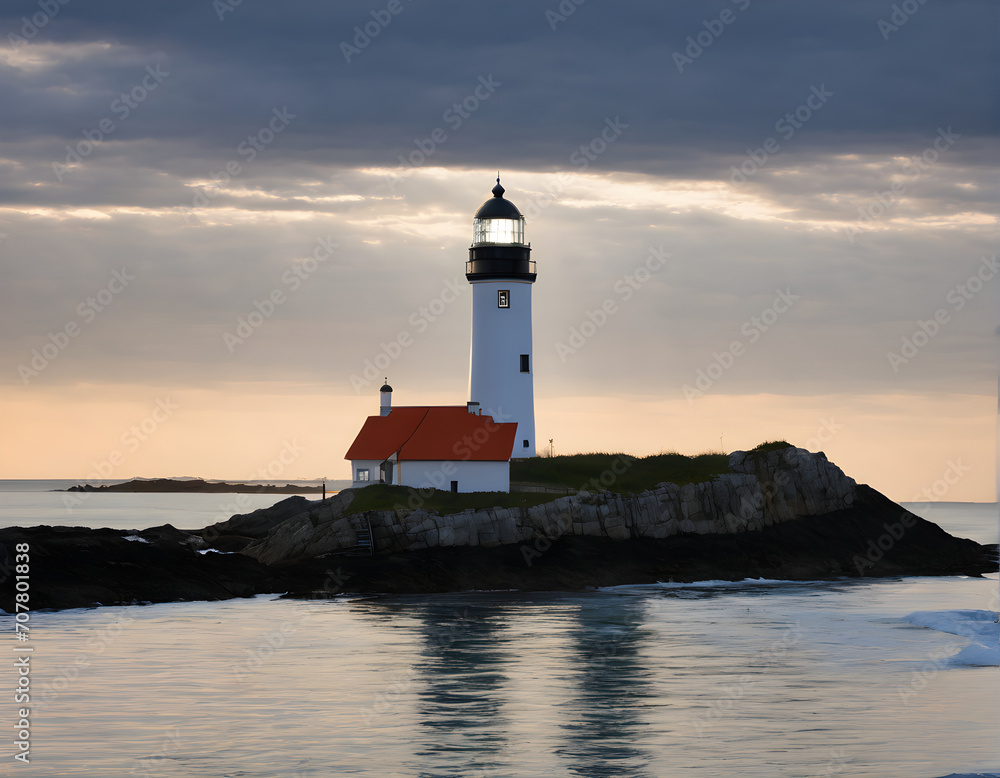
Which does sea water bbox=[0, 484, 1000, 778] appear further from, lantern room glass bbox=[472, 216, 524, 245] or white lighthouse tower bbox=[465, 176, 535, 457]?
lantern room glass bbox=[472, 216, 524, 245]

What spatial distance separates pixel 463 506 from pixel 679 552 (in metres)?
8.77

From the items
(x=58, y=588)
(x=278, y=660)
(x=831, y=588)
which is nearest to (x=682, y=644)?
(x=278, y=660)

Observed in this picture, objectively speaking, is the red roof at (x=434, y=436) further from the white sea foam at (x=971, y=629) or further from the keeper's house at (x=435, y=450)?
the white sea foam at (x=971, y=629)

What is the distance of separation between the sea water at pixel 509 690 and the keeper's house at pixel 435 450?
11.6 metres

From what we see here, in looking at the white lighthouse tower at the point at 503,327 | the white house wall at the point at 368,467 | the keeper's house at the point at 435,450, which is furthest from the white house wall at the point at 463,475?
the white lighthouse tower at the point at 503,327

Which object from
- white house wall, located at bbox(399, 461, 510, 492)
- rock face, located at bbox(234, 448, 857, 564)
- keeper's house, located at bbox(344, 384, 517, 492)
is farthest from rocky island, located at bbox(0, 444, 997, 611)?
keeper's house, located at bbox(344, 384, 517, 492)

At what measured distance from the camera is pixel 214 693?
21.3 meters

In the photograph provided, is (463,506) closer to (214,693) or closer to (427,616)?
(427,616)

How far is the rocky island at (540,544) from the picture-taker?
37.7 m

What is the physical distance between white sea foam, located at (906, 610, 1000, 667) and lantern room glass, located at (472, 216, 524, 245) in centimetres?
2506

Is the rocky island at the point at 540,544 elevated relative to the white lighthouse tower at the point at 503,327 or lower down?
lower down

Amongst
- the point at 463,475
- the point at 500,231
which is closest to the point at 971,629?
the point at 463,475

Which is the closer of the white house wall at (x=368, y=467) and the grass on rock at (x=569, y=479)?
the grass on rock at (x=569, y=479)

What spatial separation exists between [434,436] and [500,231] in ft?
32.5
